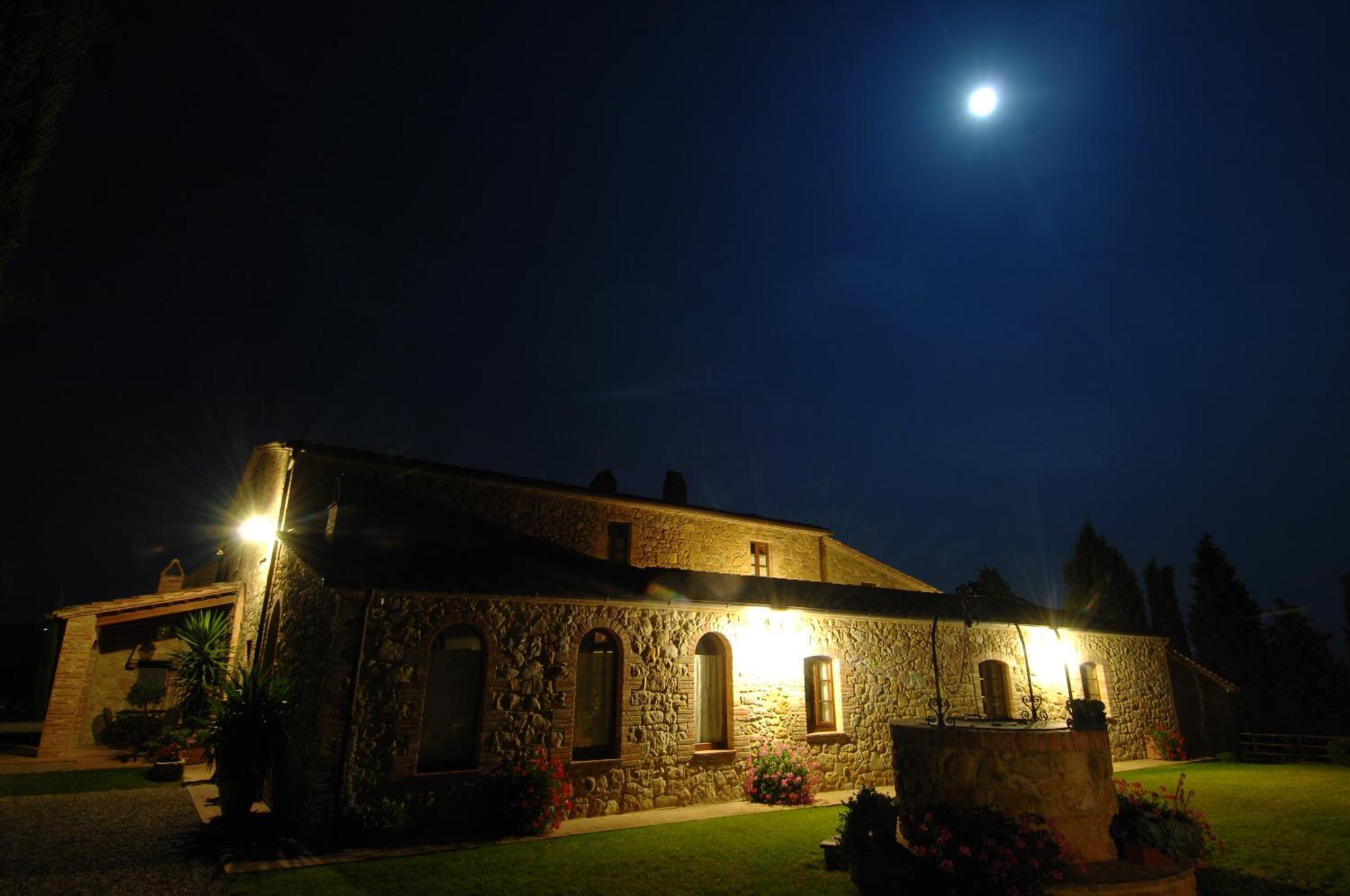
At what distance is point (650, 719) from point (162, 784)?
31.8ft

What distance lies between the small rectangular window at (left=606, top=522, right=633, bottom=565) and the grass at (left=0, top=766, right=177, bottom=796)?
10664 mm

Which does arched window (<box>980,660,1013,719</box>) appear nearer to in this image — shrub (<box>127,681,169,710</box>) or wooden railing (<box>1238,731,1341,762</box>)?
wooden railing (<box>1238,731,1341,762</box>)

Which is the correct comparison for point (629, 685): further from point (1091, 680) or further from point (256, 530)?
point (1091, 680)

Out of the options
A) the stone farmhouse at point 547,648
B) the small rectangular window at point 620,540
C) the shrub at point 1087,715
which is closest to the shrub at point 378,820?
the stone farmhouse at point 547,648

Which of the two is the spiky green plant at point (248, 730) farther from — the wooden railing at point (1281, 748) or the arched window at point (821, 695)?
the wooden railing at point (1281, 748)

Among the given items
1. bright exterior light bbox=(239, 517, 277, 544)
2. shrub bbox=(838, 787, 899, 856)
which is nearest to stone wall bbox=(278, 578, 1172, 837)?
bright exterior light bbox=(239, 517, 277, 544)

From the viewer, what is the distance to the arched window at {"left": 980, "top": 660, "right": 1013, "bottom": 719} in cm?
1515

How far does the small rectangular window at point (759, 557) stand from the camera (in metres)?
20.8

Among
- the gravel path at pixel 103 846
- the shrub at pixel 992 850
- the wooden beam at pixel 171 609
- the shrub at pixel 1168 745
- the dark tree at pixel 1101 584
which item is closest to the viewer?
the shrub at pixel 992 850

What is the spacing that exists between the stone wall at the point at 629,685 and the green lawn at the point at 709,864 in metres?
1.30

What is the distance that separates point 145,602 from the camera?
53.3 feet

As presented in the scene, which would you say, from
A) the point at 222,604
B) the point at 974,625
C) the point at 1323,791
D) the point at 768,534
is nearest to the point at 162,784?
the point at 222,604

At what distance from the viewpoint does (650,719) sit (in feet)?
35.7

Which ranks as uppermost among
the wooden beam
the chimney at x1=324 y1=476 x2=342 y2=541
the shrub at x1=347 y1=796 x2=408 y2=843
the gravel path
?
the chimney at x1=324 y1=476 x2=342 y2=541
